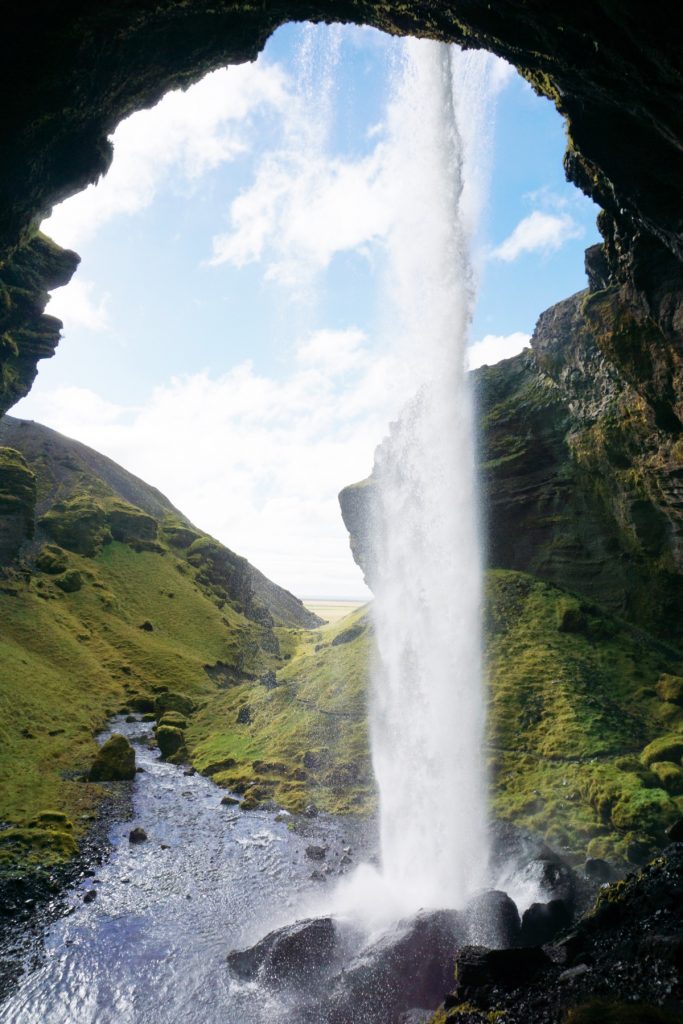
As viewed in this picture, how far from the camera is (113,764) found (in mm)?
38594

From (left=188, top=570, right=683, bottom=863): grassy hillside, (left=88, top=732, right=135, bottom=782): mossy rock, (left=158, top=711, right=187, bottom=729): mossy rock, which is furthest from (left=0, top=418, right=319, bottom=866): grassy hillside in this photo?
(left=188, top=570, right=683, bottom=863): grassy hillside

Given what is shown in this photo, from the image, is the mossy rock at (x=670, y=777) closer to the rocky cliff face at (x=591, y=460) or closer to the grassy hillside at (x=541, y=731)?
the grassy hillside at (x=541, y=731)

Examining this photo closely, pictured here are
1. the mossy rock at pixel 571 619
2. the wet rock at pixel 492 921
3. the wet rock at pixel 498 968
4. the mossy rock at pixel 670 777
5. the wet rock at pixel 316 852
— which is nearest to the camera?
the wet rock at pixel 498 968

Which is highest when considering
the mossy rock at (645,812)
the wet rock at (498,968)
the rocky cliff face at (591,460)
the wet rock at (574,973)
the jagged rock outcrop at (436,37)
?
the jagged rock outcrop at (436,37)

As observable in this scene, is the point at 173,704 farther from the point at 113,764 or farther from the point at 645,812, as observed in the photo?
the point at 645,812

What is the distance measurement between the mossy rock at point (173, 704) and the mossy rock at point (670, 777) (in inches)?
2023

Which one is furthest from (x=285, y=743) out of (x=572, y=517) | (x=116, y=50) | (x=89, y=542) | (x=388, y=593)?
(x=89, y=542)

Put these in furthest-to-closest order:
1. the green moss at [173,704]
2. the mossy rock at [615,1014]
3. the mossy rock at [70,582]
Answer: the mossy rock at [70,582]
the green moss at [173,704]
the mossy rock at [615,1014]

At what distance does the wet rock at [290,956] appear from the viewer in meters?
16.9

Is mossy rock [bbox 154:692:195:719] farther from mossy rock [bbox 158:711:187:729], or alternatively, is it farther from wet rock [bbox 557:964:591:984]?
wet rock [bbox 557:964:591:984]

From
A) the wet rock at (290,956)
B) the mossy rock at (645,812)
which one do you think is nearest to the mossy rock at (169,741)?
the wet rock at (290,956)

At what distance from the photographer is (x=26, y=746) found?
40.4 metres

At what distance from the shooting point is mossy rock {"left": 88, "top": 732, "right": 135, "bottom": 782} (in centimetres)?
3825

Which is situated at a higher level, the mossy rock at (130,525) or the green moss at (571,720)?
the mossy rock at (130,525)
